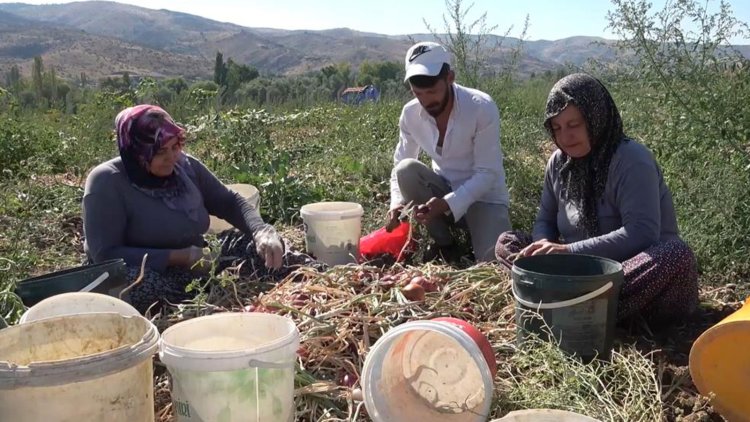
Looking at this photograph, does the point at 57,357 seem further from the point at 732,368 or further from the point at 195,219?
the point at 732,368

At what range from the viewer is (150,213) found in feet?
10.2

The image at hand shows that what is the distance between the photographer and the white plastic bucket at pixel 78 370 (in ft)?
4.80

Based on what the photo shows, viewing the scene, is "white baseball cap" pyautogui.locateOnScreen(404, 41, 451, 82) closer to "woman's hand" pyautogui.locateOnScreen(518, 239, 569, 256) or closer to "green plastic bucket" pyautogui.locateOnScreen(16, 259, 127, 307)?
"woman's hand" pyautogui.locateOnScreen(518, 239, 569, 256)

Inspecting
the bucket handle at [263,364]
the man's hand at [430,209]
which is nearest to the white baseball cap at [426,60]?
the man's hand at [430,209]

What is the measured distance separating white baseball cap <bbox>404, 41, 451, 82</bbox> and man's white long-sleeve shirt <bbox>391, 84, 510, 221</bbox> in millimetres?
269

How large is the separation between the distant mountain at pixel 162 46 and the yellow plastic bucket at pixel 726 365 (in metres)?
2.90

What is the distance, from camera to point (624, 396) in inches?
88.7

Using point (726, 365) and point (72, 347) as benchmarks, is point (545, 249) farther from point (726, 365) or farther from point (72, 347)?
point (72, 347)

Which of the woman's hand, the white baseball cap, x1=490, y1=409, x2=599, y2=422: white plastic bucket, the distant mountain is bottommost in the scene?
the distant mountain

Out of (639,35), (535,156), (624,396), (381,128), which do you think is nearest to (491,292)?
(624,396)

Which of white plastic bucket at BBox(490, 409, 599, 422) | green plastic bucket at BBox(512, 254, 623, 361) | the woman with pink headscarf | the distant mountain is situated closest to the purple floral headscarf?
the woman with pink headscarf

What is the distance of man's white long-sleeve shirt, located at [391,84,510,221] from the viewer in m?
3.78

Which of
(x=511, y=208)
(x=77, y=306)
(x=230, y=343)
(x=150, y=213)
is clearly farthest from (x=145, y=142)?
(x=511, y=208)

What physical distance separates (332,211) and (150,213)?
3.26ft
